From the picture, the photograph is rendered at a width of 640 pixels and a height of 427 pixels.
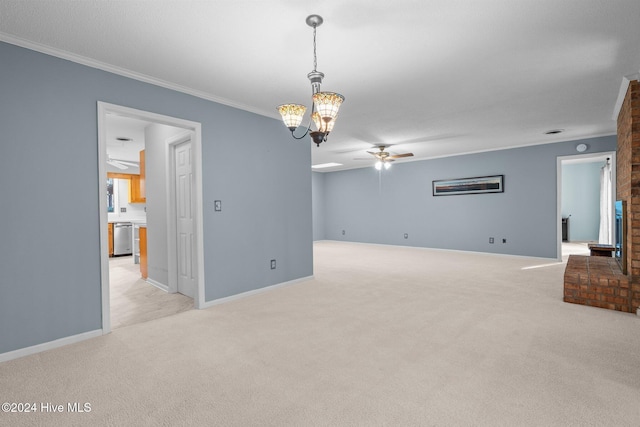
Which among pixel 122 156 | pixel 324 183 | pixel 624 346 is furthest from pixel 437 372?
pixel 324 183

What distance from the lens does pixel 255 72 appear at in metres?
3.08

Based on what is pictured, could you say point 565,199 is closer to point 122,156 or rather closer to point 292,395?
point 292,395

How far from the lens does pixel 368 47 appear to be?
2635 millimetres

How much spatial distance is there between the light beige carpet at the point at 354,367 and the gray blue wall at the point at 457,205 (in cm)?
356

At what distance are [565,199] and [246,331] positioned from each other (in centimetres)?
1040

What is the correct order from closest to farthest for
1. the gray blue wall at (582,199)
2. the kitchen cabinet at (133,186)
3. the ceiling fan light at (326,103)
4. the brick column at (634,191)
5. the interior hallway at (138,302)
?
the ceiling fan light at (326,103)
the brick column at (634,191)
the interior hallway at (138,302)
the kitchen cabinet at (133,186)
the gray blue wall at (582,199)

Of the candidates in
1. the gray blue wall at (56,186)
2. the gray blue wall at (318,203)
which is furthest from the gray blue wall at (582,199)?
the gray blue wall at (56,186)

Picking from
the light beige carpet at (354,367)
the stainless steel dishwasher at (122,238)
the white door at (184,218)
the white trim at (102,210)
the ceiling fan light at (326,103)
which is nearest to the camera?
the light beige carpet at (354,367)

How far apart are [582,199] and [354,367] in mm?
10289

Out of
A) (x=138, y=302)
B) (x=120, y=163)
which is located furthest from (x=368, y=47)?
(x=120, y=163)

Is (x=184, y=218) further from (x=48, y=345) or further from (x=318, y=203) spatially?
(x=318, y=203)

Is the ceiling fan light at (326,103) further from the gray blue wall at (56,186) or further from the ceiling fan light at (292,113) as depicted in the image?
the gray blue wall at (56,186)

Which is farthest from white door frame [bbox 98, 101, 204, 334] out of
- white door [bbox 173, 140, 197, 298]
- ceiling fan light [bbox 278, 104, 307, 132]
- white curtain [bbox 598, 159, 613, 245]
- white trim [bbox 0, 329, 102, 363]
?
white curtain [bbox 598, 159, 613, 245]

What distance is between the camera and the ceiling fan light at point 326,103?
225cm
